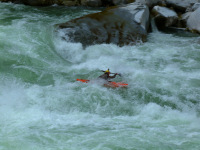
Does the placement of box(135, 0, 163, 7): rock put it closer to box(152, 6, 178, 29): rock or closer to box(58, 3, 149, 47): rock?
box(152, 6, 178, 29): rock

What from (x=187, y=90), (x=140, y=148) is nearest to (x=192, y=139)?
(x=140, y=148)

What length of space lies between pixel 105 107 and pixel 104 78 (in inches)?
38.0

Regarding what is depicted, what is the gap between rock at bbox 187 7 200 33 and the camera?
991cm

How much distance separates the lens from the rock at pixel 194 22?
32.5 ft

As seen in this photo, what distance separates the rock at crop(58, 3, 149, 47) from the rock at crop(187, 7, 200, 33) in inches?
78.5

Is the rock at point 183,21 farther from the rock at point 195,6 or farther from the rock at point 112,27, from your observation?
the rock at point 112,27

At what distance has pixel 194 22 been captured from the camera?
10.1 metres

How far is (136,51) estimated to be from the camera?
25.2ft

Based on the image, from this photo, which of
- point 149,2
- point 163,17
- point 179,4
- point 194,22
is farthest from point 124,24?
point 179,4

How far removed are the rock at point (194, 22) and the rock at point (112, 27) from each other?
199cm

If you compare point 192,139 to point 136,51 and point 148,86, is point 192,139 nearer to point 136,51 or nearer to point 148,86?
point 148,86

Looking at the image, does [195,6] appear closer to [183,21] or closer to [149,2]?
[183,21]

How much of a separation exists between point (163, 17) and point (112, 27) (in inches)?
123

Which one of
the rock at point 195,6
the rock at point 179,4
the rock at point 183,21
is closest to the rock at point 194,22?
the rock at point 183,21
